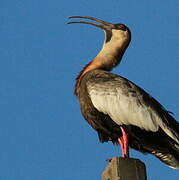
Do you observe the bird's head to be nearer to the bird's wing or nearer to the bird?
the bird

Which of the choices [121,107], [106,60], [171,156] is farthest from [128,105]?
[106,60]

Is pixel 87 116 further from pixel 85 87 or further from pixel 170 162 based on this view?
pixel 170 162

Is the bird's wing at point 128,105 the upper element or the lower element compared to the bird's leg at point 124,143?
upper

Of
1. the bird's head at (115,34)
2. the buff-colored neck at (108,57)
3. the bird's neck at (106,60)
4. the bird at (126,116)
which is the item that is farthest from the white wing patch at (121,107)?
the bird's head at (115,34)

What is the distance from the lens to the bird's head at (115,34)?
9.12 m

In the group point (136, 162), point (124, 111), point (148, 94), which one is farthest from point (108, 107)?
point (136, 162)

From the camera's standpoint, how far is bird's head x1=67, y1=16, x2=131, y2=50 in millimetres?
9117

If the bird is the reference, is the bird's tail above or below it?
below

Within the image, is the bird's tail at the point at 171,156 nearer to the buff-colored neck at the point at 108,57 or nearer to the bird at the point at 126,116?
the bird at the point at 126,116

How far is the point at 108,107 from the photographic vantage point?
24.6ft

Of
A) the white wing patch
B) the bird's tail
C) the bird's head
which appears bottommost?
the bird's tail

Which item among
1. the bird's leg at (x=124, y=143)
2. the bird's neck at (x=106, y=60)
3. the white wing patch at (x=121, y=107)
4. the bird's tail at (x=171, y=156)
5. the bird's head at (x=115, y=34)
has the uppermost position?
the bird's head at (x=115, y=34)

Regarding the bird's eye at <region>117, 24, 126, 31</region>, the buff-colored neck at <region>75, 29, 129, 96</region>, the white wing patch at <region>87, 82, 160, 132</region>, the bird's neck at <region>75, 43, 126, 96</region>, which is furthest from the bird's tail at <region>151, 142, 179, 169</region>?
the bird's eye at <region>117, 24, 126, 31</region>

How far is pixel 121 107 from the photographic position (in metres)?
7.53
